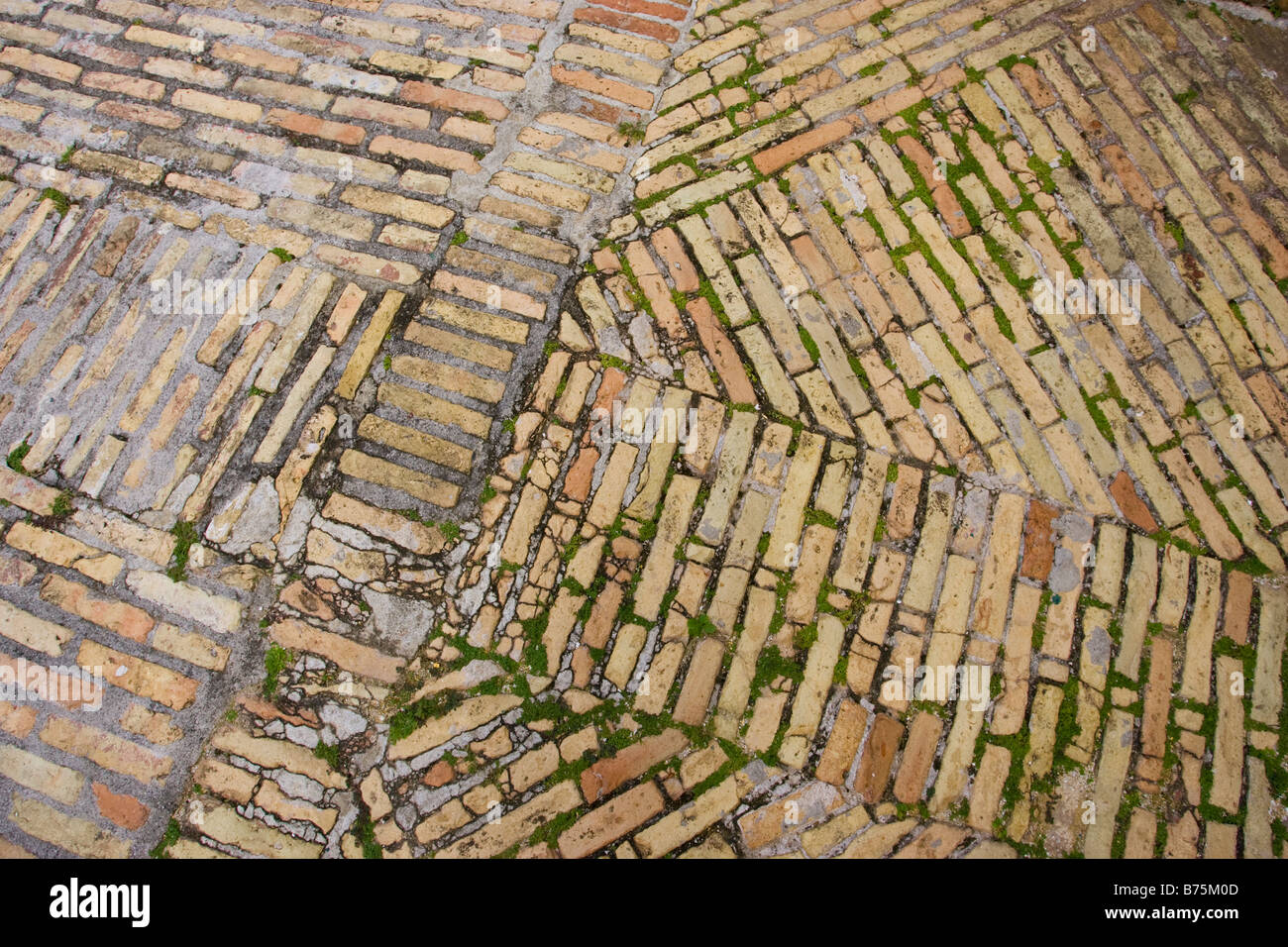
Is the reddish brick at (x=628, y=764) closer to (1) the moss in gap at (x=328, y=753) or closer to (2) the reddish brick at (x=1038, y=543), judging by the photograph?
(1) the moss in gap at (x=328, y=753)

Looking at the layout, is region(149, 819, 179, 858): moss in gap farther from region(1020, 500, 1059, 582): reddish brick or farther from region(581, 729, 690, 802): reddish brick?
region(1020, 500, 1059, 582): reddish brick

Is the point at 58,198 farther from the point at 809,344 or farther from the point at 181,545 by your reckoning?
the point at 809,344

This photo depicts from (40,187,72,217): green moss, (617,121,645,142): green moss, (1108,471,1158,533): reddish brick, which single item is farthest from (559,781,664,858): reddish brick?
(40,187,72,217): green moss

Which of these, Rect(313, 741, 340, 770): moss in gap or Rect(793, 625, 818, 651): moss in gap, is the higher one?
Rect(793, 625, 818, 651): moss in gap

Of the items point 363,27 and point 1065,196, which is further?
point 363,27

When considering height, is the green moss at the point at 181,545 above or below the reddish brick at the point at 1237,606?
above

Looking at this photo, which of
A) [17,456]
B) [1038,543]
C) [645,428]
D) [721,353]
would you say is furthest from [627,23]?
[17,456]

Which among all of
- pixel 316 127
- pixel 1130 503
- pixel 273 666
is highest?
pixel 316 127

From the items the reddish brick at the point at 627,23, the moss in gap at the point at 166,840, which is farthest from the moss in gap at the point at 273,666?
the reddish brick at the point at 627,23

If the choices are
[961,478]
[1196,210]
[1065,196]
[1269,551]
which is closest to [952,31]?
[1065,196]
